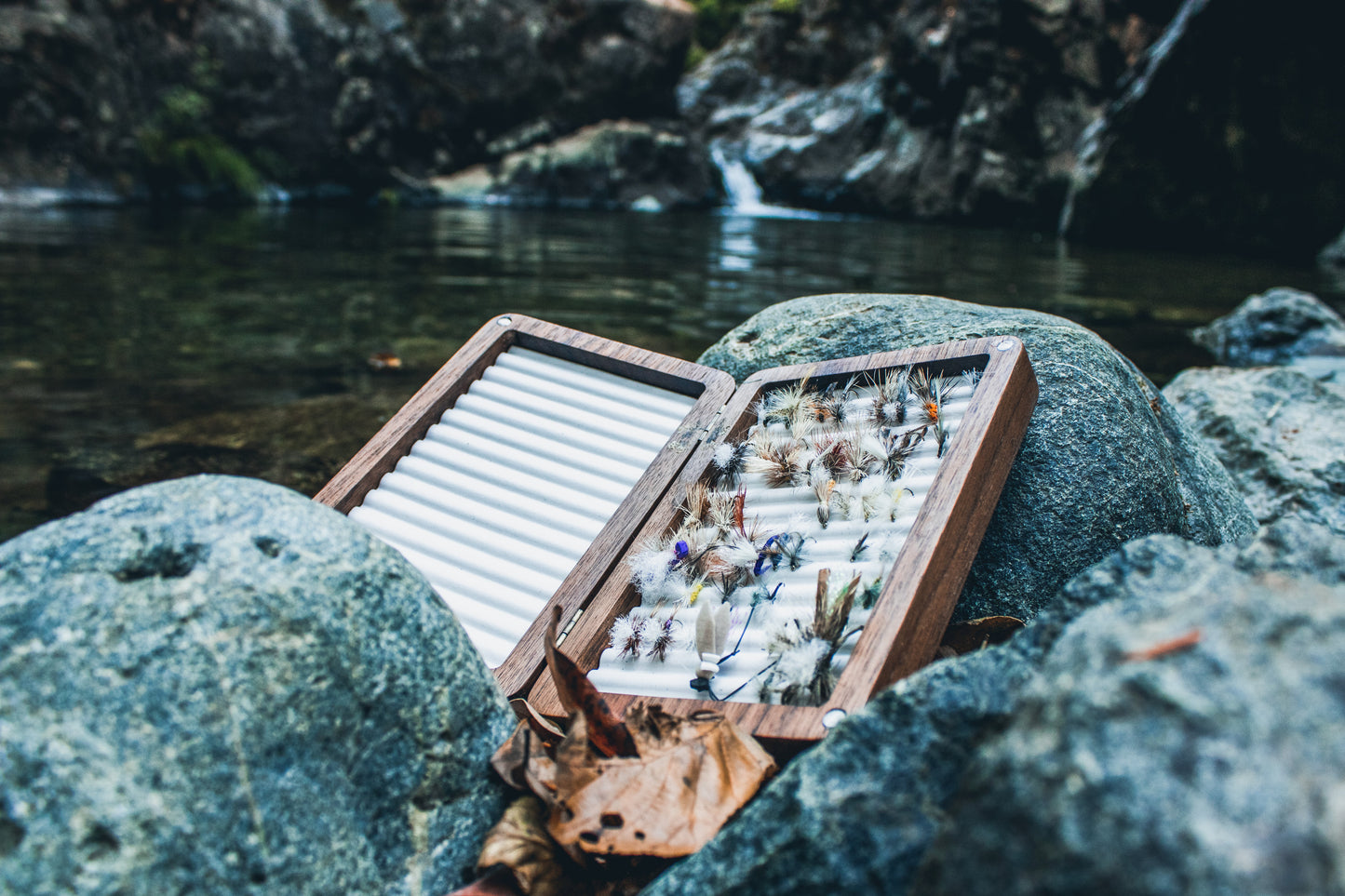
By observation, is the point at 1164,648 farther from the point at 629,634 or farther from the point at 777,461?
the point at 777,461

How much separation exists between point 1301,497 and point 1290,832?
3.46 meters

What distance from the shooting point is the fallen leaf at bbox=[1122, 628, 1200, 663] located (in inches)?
36.6

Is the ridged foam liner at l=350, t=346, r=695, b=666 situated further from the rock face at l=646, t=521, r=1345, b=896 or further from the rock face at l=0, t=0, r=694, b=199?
the rock face at l=0, t=0, r=694, b=199

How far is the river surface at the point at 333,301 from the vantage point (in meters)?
4.98

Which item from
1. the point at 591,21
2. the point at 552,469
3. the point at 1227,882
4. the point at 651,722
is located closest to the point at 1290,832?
the point at 1227,882

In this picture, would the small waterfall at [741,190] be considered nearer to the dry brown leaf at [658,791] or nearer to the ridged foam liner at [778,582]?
the ridged foam liner at [778,582]

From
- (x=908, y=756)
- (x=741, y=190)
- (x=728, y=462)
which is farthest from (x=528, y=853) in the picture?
(x=741, y=190)

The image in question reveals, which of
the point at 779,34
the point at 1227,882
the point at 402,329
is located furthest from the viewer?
the point at 779,34

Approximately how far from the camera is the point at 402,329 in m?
7.95

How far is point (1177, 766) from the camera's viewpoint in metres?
0.84

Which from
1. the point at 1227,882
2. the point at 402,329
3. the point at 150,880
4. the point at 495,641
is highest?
the point at 1227,882

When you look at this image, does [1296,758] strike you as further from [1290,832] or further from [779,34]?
[779,34]

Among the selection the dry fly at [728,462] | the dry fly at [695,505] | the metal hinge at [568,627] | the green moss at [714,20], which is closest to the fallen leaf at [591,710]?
the metal hinge at [568,627]

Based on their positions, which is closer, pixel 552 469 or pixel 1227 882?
pixel 1227 882
